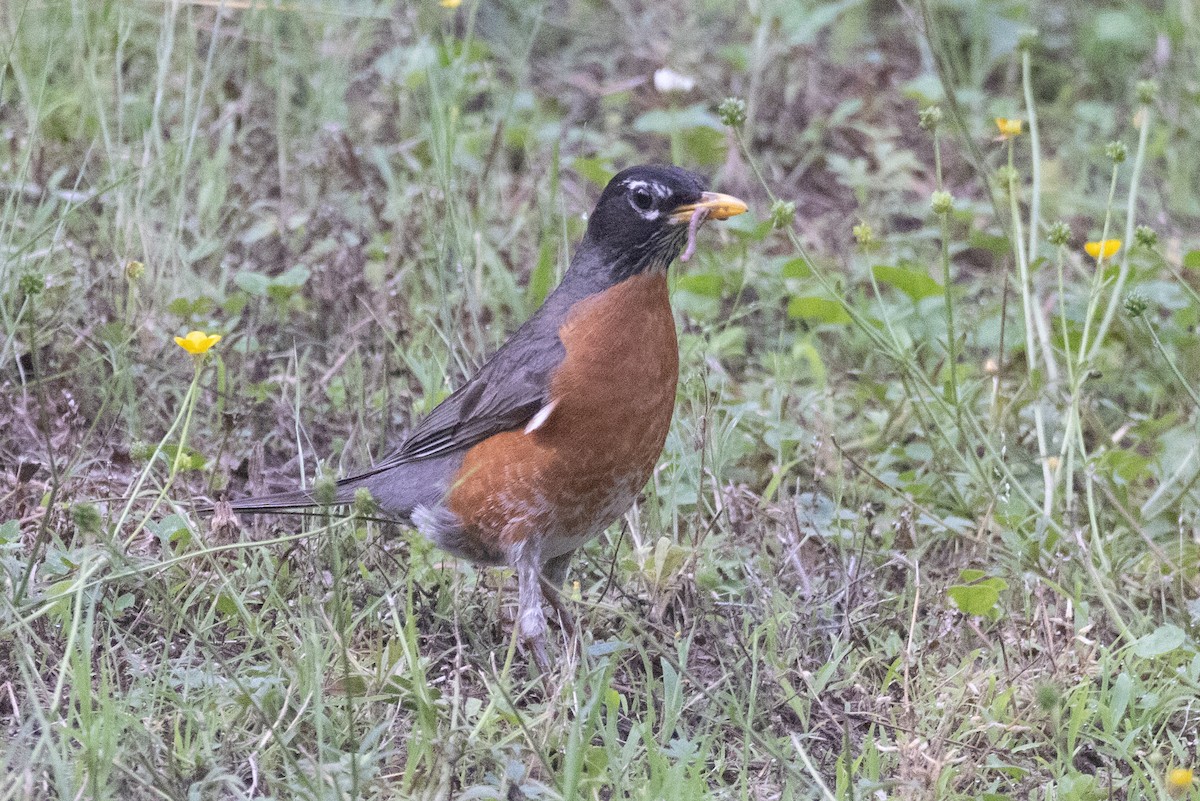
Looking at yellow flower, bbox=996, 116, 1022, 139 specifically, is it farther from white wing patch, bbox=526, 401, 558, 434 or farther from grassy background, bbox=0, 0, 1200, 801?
white wing patch, bbox=526, 401, 558, 434

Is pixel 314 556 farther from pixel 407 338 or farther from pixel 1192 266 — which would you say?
pixel 1192 266

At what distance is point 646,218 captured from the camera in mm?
3902

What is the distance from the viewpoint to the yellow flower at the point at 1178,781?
3061 mm

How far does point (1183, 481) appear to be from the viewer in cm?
462

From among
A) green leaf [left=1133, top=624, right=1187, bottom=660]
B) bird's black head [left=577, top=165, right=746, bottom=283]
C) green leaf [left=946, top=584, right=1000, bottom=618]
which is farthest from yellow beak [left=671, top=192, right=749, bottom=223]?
green leaf [left=1133, top=624, right=1187, bottom=660]

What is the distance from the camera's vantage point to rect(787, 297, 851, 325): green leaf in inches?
212

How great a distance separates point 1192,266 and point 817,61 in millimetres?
2730

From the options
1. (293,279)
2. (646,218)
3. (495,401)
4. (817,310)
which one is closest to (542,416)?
(495,401)

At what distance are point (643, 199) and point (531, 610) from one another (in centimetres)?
107

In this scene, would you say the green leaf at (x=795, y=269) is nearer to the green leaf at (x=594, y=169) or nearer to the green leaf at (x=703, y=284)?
the green leaf at (x=703, y=284)

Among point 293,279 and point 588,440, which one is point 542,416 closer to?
point 588,440

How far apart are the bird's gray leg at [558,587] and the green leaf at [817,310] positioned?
1675 mm

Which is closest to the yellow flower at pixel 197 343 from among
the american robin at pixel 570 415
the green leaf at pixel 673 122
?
the american robin at pixel 570 415

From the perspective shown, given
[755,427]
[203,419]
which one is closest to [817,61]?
[755,427]
